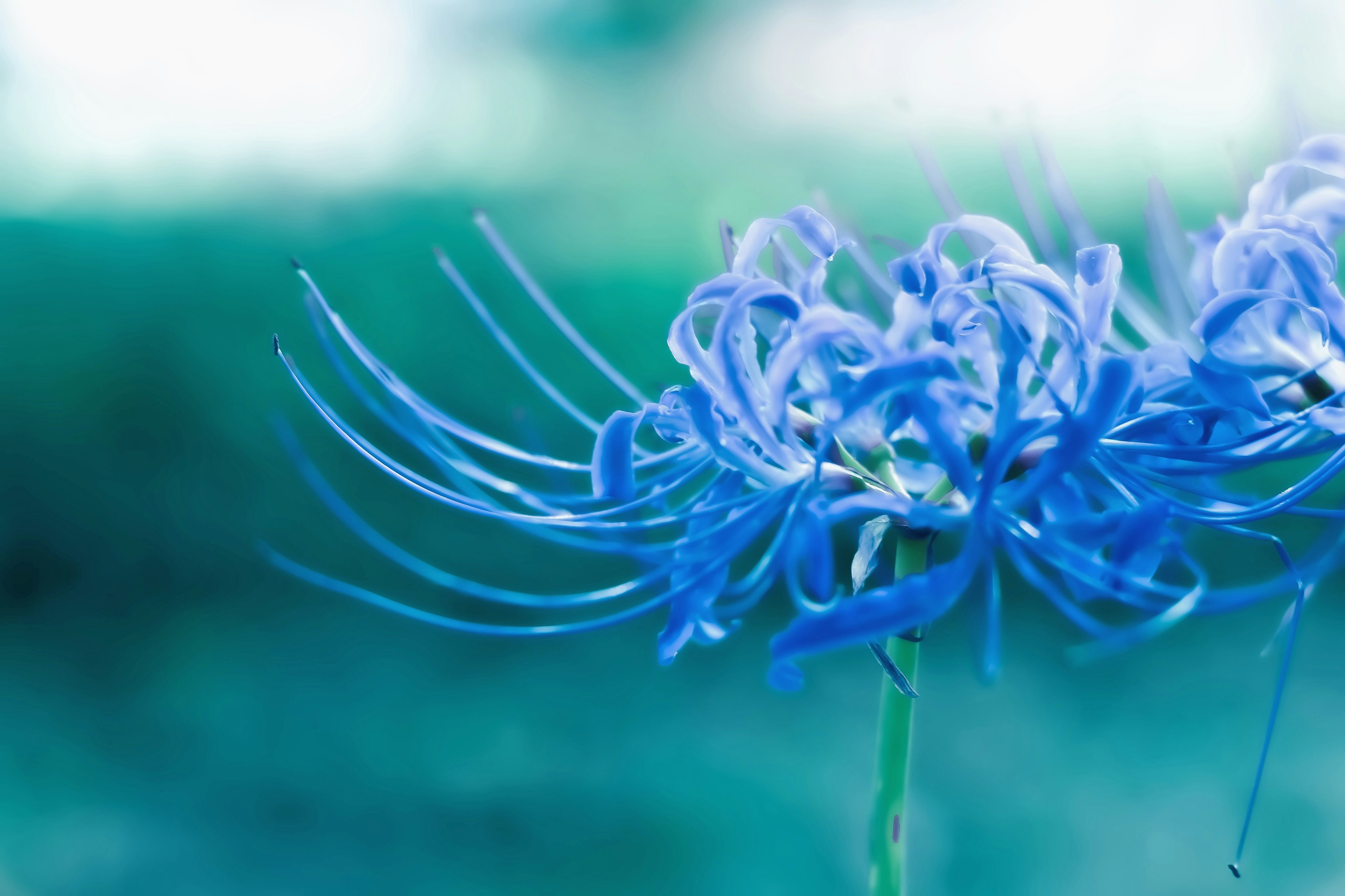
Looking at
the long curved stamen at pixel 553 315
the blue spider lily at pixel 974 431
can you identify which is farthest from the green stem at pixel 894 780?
the long curved stamen at pixel 553 315

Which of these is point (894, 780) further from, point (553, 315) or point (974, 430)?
point (553, 315)

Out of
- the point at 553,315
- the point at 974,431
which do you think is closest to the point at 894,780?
the point at 974,431

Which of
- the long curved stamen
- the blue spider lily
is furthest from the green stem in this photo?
the long curved stamen

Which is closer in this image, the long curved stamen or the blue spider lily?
the blue spider lily

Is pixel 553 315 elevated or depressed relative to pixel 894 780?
elevated

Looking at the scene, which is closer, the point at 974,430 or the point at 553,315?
the point at 974,430

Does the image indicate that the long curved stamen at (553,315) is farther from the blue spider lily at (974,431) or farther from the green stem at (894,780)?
the green stem at (894,780)

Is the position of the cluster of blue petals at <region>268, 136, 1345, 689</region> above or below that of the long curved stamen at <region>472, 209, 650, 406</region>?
below

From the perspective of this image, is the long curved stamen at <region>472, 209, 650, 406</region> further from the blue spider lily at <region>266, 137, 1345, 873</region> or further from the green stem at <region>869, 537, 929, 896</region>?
the green stem at <region>869, 537, 929, 896</region>
